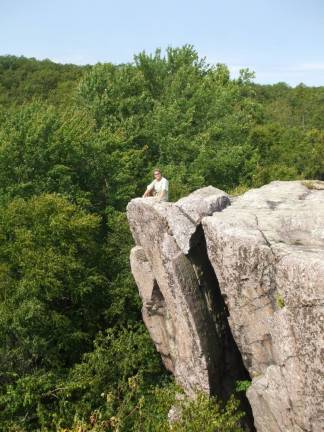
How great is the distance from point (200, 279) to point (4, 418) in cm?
837

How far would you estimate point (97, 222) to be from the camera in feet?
77.5

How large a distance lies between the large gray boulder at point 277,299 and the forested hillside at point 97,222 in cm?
188

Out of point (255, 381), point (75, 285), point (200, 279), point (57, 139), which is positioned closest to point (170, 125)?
point (57, 139)

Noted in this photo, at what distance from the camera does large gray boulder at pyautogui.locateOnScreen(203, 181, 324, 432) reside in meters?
13.3

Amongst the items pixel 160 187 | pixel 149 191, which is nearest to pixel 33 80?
pixel 149 191

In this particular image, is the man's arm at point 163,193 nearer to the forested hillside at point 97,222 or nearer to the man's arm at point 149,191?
the man's arm at point 149,191

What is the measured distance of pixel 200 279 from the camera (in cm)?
1750

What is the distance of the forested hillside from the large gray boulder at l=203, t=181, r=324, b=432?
1.88m

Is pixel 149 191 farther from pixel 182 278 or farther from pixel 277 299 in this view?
pixel 277 299

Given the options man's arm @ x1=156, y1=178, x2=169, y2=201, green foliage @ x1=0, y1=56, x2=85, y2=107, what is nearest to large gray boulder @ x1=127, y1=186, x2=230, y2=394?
man's arm @ x1=156, y1=178, x2=169, y2=201

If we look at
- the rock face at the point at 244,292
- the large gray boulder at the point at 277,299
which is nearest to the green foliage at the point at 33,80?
the rock face at the point at 244,292

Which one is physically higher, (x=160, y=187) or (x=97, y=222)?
(x=160, y=187)

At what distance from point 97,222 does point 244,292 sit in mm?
10200

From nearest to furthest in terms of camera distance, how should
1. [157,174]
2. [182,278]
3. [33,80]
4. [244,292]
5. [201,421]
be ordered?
[201,421] < [244,292] < [182,278] < [157,174] < [33,80]
